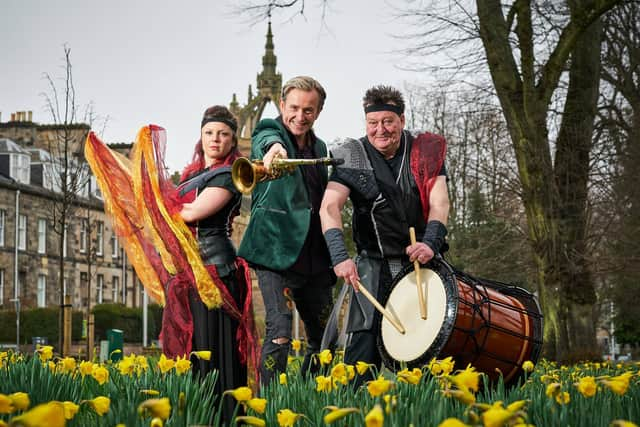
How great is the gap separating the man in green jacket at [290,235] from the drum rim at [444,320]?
815 mm

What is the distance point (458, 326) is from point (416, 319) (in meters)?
0.27

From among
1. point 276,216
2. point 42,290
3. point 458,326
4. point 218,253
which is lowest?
point 458,326

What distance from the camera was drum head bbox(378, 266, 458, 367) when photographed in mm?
5055

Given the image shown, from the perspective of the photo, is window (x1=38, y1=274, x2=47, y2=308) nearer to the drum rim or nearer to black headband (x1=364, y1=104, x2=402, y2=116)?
black headband (x1=364, y1=104, x2=402, y2=116)

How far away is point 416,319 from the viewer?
5.22 metres

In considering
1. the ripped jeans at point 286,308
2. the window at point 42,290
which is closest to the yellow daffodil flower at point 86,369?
the ripped jeans at point 286,308

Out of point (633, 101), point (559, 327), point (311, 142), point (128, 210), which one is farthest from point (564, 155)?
point (128, 210)

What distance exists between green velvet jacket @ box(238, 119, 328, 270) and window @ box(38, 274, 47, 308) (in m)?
43.8

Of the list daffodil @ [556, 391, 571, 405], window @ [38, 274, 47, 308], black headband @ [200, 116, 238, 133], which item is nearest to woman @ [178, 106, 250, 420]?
black headband @ [200, 116, 238, 133]

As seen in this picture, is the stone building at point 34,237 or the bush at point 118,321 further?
the stone building at point 34,237

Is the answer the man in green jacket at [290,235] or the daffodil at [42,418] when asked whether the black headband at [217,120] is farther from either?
the daffodil at [42,418]

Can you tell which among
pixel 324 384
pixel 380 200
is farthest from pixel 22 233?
pixel 324 384

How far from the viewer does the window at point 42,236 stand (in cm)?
4791

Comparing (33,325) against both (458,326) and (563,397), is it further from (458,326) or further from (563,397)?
(563,397)
